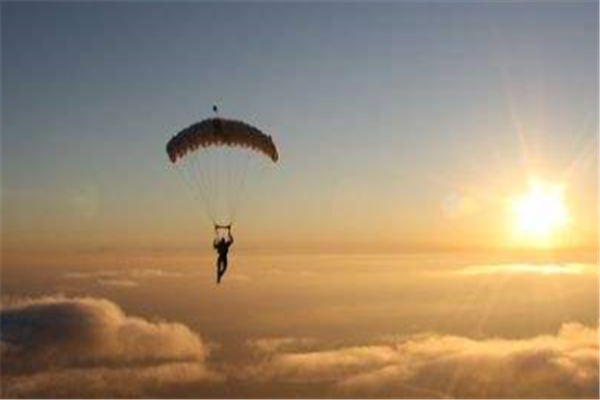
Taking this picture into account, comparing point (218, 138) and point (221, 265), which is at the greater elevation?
point (218, 138)

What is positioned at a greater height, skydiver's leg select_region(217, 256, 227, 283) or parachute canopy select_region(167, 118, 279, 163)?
parachute canopy select_region(167, 118, 279, 163)

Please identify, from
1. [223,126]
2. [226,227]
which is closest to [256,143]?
[223,126]

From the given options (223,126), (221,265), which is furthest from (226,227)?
(223,126)

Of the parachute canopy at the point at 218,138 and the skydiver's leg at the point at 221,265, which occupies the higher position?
the parachute canopy at the point at 218,138

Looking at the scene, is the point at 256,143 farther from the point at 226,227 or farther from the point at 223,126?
the point at 226,227

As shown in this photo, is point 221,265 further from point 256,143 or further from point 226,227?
point 256,143

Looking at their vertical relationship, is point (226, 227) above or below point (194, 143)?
below

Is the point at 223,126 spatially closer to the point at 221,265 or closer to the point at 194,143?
the point at 194,143

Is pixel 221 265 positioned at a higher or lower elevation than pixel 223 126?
lower
